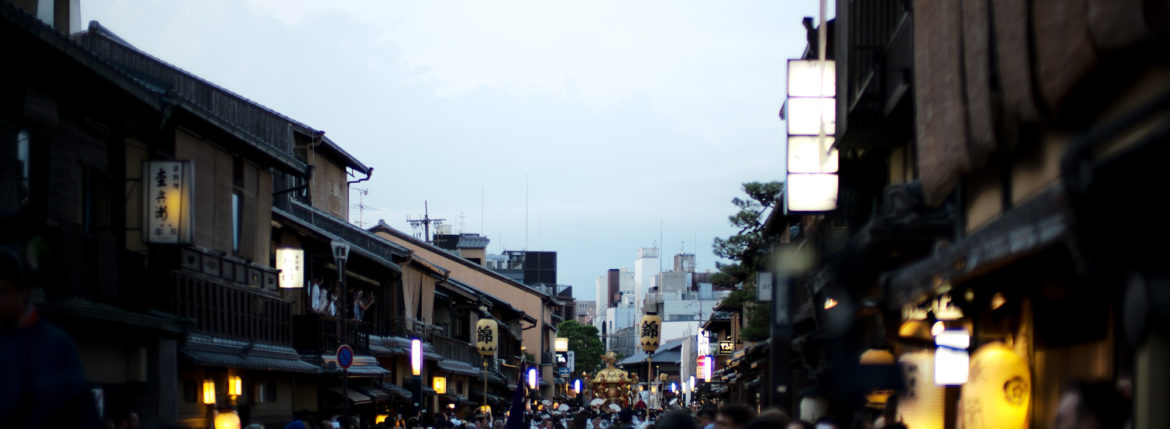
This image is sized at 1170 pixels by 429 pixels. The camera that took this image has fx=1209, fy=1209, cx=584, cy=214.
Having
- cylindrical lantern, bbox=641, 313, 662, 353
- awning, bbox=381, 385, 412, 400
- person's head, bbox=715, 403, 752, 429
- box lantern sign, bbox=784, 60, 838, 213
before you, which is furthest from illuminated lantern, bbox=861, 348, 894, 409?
cylindrical lantern, bbox=641, 313, 662, 353

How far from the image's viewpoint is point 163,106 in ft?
69.1

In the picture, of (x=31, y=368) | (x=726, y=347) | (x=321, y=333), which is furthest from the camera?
(x=726, y=347)

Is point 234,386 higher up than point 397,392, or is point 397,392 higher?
point 234,386

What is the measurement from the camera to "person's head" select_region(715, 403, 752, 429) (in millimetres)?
9719

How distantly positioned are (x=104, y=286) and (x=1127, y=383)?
15.6m

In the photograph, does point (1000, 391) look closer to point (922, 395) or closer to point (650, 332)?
point (922, 395)

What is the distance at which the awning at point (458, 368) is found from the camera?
50159 mm

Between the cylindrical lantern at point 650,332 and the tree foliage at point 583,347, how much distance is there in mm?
62949

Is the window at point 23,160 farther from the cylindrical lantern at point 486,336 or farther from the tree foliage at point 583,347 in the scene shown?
the tree foliage at point 583,347

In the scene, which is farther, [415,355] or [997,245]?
[415,355]

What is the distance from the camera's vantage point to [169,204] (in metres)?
20.8

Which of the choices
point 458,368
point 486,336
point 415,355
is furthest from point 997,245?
point 458,368

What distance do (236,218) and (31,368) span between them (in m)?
22.6

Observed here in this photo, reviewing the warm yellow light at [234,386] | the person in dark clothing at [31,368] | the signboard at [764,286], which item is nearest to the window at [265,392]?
the warm yellow light at [234,386]
